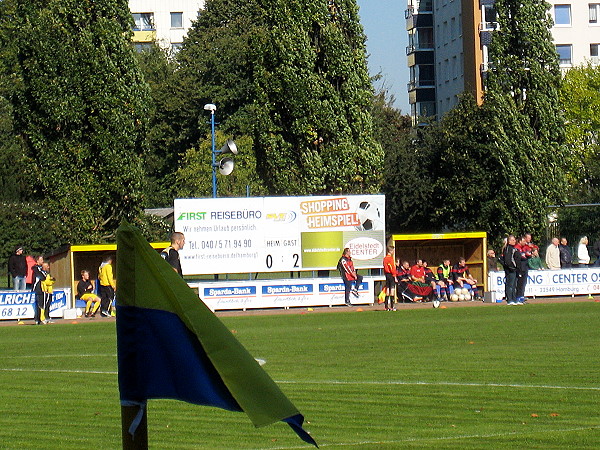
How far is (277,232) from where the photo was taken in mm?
35156

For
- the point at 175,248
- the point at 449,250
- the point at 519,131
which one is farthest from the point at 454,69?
the point at 175,248

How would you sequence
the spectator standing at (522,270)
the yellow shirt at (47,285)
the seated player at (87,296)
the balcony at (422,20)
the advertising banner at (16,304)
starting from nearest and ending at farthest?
the yellow shirt at (47,285)
the spectator standing at (522,270)
the advertising banner at (16,304)
the seated player at (87,296)
the balcony at (422,20)

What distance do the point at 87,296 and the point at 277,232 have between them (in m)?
6.49

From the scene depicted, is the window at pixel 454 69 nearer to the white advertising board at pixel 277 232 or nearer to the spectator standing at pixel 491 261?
the spectator standing at pixel 491 261

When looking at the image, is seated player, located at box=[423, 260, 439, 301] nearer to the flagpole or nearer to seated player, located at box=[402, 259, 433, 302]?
seated player, located at box=[402, 259, 433, 302]

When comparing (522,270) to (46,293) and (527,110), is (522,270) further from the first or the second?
(527,110)

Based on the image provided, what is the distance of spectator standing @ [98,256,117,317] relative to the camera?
3089cm

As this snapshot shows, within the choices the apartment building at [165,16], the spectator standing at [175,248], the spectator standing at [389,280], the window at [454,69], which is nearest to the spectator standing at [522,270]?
the spectator standing at [389,280]

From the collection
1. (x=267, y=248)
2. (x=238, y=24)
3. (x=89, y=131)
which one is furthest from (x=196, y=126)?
(x=267, y=248)

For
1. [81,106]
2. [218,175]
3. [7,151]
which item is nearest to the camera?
[81,106]

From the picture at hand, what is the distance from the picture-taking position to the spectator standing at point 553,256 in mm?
36062

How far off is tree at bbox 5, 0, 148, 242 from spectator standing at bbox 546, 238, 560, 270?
50.9 ft

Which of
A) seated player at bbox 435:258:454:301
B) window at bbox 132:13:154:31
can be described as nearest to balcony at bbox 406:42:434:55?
window at bbox 132:13:154:31

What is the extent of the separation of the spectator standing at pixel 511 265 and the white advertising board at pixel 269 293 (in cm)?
537
